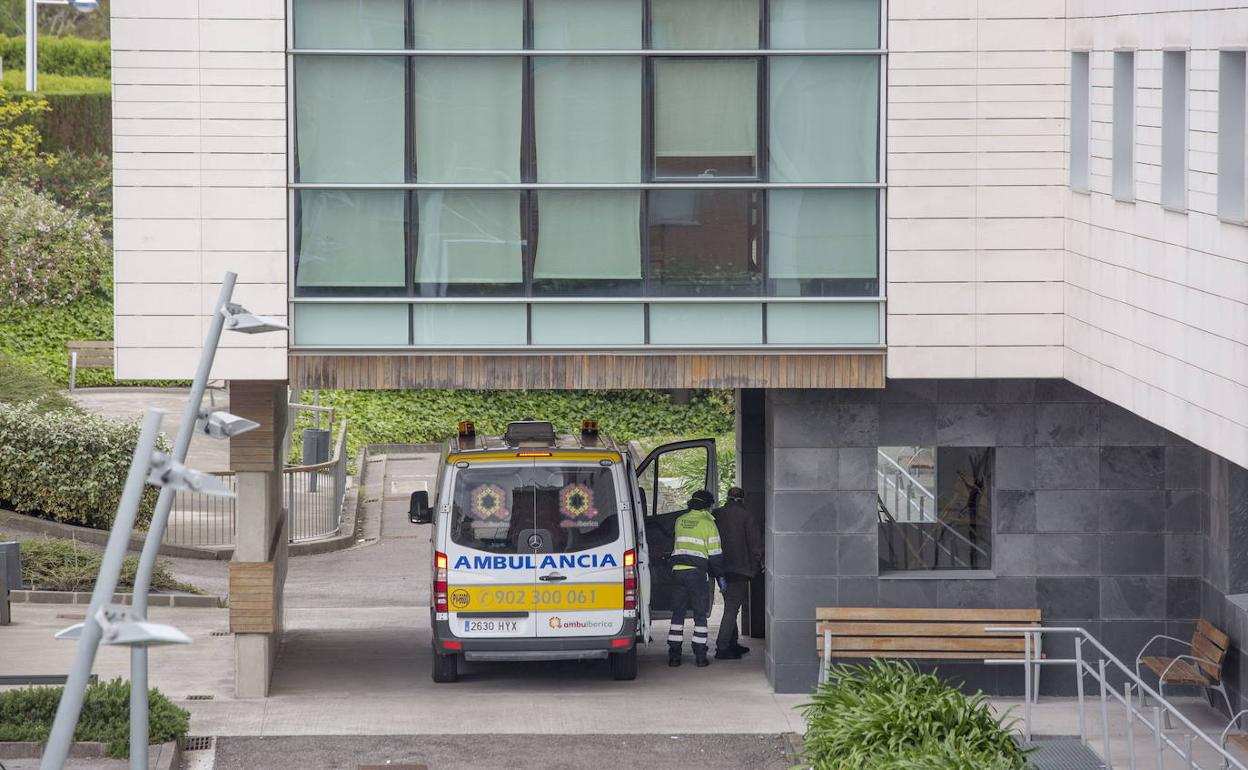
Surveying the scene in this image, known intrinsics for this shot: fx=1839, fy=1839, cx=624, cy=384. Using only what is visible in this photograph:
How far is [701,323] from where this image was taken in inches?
580

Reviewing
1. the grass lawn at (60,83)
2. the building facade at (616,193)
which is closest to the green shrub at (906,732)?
the building facade at (616,193)

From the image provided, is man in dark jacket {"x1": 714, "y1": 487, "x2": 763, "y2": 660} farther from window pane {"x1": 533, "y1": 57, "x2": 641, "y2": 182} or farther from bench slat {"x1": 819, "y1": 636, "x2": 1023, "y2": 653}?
window pane {"x1": 533, "y1": 57, "x2": 641, "y2": 182}

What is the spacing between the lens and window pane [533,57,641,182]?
14.6 metres

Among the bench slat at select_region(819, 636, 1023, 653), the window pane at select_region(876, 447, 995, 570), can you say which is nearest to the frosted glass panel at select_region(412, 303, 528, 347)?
the window pane at select_region(876, 447, 995, 570)

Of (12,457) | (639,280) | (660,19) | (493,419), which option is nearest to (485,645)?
(639,280)

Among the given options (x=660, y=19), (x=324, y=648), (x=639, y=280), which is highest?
(x=660, y=19)

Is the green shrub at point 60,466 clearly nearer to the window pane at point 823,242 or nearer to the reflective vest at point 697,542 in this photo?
the reflective vest at point 697,542

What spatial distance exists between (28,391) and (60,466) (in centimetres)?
321

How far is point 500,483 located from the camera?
49.9 ft

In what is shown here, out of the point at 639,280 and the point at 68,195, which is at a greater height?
the point at 68,195

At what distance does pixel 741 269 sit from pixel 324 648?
20.4 feet

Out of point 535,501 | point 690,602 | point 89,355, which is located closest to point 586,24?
point 535,501

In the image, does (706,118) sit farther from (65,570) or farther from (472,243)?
(65,570)

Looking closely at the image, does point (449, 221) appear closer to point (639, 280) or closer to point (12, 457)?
point (639, 280)
